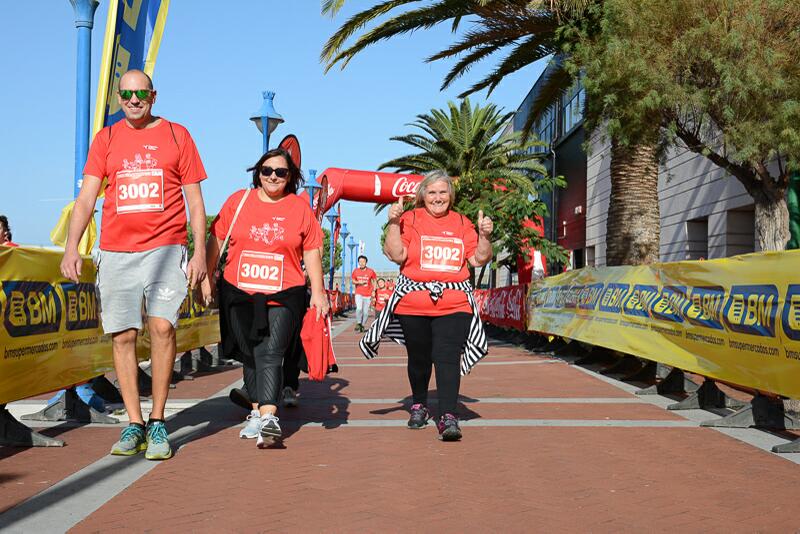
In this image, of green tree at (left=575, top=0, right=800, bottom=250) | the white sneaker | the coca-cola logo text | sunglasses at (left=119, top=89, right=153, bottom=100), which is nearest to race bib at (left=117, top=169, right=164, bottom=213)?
sunglasses at (left=119, top=89, right=153, bottom=100)

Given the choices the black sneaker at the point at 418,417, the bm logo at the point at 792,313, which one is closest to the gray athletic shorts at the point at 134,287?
the black sneaker at the point at 418,417

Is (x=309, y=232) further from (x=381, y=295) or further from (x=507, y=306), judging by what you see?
(x=381, y=295)

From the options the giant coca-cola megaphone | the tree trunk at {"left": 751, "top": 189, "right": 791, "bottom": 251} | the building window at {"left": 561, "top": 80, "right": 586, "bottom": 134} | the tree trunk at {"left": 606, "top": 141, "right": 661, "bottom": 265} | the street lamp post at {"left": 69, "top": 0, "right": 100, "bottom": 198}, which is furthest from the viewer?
the building window at {"left": 561, "top": 80, "right": 586, "bottom": 134}

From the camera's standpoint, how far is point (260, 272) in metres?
5.86

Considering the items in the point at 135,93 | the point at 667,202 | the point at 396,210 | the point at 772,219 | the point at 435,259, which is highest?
the point at 667,202

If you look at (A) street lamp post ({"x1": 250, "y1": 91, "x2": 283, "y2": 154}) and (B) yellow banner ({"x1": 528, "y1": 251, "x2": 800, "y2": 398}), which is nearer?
(B) yellow banner ({"x1": 528, "y1": 251, "x2": 800, "y2": 398})

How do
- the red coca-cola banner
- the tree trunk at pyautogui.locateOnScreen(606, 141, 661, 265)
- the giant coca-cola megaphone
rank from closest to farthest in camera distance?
the tree trunk at pyautogui.locateOnScreen(606, 141, 661, 265)
the red coca-cola banner
the giant coca-cola megaphone

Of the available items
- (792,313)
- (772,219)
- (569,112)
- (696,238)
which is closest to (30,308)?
(792,313)

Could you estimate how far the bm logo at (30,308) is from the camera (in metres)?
5.50

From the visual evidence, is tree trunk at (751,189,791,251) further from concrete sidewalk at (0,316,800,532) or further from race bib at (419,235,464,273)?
race bib at (419,235,464,273)

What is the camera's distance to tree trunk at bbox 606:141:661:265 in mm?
15172

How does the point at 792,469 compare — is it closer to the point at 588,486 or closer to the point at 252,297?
the point at 588,486

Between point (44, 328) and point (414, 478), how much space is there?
2.85 m

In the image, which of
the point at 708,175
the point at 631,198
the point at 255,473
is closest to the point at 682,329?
the point at 255,473
